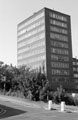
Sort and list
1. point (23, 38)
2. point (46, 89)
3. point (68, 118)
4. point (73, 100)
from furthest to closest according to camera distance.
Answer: point (23, 38) → point (73, 100) → point (46, 89) → point (68, 118)

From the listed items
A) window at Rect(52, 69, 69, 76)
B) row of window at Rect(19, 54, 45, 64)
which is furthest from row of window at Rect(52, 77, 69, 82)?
row of window at Rect(19, 54, 45, 64)

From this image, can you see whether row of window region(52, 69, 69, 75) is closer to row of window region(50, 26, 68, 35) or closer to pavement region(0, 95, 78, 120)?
row of window region(50, 26, 68, 35)

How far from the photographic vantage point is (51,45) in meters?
105

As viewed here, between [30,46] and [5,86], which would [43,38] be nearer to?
[30,46]

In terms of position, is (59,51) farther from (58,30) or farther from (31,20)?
(31,20)

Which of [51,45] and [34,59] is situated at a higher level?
[51,45]

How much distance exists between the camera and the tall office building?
338ft

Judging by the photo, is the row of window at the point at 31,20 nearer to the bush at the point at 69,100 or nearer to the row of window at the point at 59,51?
the row of window at the point at 59,51

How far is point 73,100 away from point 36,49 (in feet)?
255

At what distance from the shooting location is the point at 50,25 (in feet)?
350

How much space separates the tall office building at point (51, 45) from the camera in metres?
103

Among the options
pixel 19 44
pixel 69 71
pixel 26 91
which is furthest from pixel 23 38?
pixel 26 91

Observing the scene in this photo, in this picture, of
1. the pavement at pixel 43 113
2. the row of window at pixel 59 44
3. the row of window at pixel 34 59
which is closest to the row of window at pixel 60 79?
the row of window at pixel 34 59

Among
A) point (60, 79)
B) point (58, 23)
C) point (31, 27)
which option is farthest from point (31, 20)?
point (60, 79)
